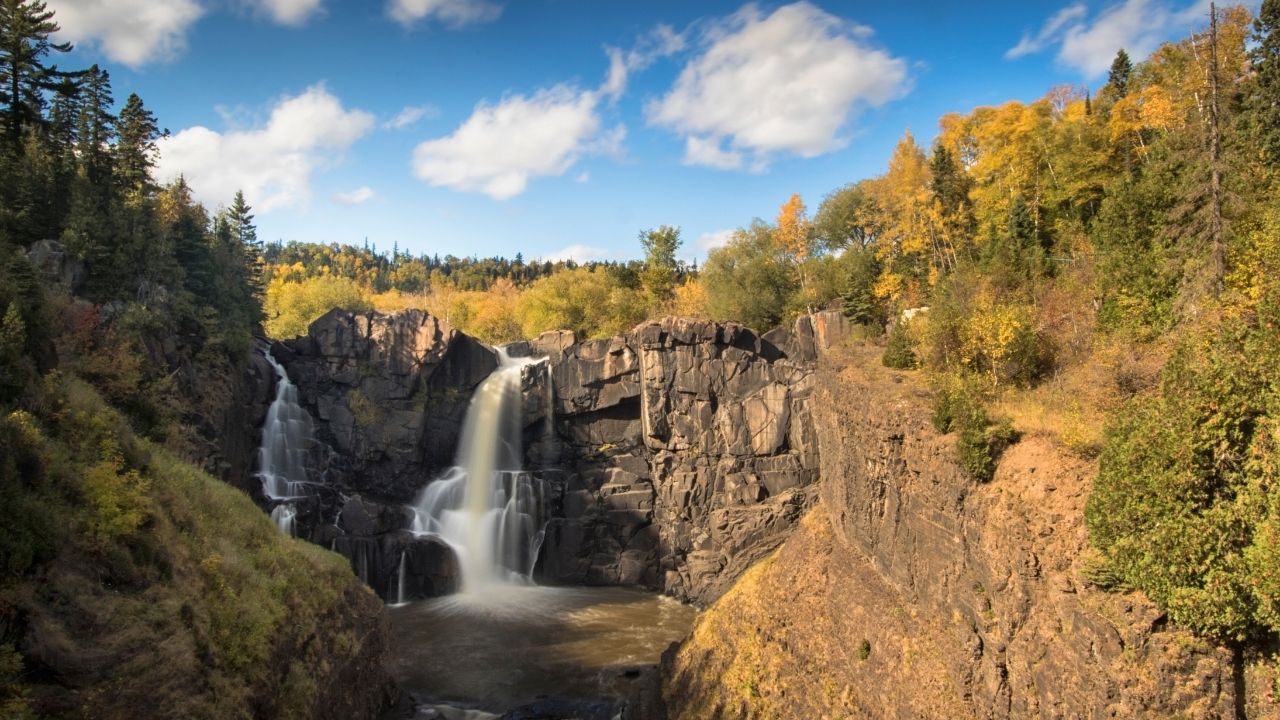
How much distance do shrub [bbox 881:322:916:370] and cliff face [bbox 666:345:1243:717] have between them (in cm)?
77

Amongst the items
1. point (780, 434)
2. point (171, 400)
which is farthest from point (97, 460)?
point (780, 434)

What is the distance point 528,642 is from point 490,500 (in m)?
15.6

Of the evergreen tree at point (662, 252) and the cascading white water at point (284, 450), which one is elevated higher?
the evergreen tree at point (662, 252)

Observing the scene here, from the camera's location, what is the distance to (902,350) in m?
27.4

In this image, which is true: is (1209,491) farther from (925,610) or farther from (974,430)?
(925,610)

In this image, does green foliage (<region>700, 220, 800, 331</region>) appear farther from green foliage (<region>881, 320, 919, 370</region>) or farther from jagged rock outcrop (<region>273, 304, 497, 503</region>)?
green foliage (<region>881, 320, 919, 370</region>)

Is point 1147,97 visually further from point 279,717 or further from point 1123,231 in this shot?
point 279,717

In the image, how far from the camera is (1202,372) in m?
12.6

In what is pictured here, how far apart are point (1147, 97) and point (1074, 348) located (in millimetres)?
25079

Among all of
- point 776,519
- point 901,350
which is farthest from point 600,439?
point 901,350

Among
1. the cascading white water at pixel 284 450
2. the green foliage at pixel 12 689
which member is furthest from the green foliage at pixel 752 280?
the green foliage at pixel 12 689

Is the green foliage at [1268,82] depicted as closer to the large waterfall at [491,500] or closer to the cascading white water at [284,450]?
the large waterfall at [491,500]

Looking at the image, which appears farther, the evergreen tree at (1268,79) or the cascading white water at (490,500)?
the cascading white water at (490,500)

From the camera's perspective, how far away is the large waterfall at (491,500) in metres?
48.1
